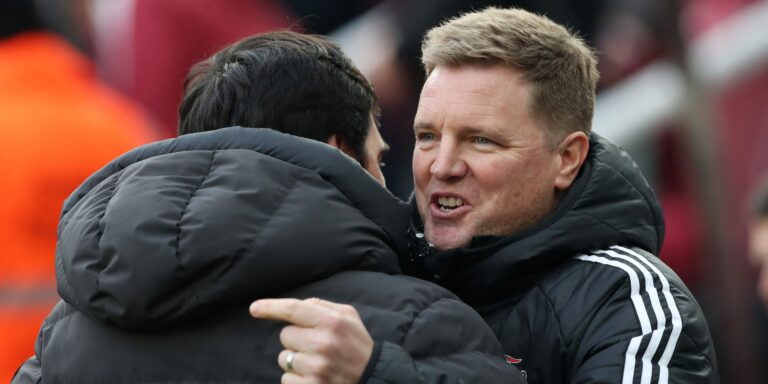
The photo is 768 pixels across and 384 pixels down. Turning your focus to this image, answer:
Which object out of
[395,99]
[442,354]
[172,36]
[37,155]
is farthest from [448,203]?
[172,36]

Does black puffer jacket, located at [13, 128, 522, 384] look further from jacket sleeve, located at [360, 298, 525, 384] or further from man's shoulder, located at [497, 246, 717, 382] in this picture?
man's shoulder, located at [497, 246, 717, 382]

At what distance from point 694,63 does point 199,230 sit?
137 inches

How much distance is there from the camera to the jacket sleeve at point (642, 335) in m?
3.01

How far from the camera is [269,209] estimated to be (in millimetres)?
2619

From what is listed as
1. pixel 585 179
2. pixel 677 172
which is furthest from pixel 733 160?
pixel 585 179

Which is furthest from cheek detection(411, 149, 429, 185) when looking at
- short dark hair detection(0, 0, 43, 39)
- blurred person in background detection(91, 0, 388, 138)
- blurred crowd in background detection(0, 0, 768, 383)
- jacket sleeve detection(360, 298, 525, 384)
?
Result: blurred person in background detection(91, 0, 388, 138)

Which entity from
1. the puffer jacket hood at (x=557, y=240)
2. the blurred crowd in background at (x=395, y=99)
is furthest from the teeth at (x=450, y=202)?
the blurred crowd in background at (x=395, y=99)

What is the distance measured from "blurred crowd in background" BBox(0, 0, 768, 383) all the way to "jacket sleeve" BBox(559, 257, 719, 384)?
2.28 metres

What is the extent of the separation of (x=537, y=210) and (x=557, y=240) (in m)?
0.20

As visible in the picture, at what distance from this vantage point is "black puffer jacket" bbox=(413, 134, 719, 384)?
3.05m

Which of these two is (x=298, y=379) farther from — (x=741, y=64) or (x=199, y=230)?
(x=741, y=64)

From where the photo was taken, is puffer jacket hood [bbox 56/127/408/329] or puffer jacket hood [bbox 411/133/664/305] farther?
puffer jacket hood [bbox 411/133/664/305]

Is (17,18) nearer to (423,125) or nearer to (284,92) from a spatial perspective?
(423,125)

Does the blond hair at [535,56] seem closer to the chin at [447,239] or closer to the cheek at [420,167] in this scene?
the cheek at [420,167]
